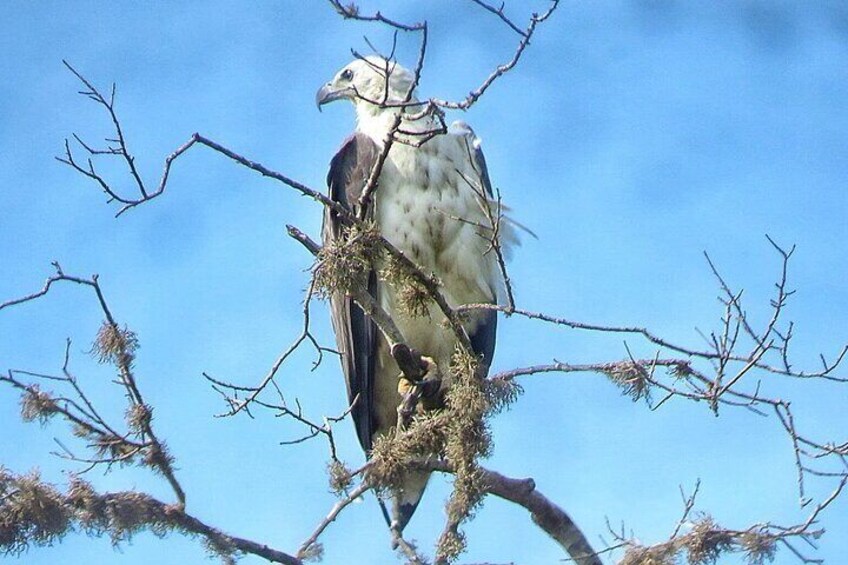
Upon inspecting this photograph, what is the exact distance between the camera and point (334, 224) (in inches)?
248

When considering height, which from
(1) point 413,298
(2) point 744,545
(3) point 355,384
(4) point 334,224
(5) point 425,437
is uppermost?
(4) point 334,224

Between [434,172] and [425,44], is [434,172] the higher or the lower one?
the higher one

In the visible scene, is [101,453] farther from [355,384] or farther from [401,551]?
[355,384]

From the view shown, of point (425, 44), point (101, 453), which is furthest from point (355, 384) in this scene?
point (425, 44)

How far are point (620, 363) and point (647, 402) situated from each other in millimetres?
166

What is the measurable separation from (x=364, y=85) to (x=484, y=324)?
1.49 m

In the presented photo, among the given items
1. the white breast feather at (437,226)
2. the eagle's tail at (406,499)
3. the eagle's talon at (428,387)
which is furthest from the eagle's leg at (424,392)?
the white breast feather at (437,226)

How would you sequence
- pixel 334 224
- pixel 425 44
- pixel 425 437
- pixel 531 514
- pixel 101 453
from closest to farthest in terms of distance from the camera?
pixel 425 44
pixel 101 453
pixel 425 437
pixel 531 514
pixel 334 224

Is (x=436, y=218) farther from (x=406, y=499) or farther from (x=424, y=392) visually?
(x=406, y=499)

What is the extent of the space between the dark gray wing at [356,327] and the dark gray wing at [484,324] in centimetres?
48

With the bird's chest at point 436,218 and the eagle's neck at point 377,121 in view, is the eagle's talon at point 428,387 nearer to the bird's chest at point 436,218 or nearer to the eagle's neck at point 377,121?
the bird's chest at point 436,218

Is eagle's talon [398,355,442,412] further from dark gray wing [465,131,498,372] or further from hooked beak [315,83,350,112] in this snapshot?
hooked beak [315,83,350,112]

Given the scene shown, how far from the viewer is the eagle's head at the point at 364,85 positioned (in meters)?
6.81

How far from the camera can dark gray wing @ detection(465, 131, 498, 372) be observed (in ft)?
21.5
